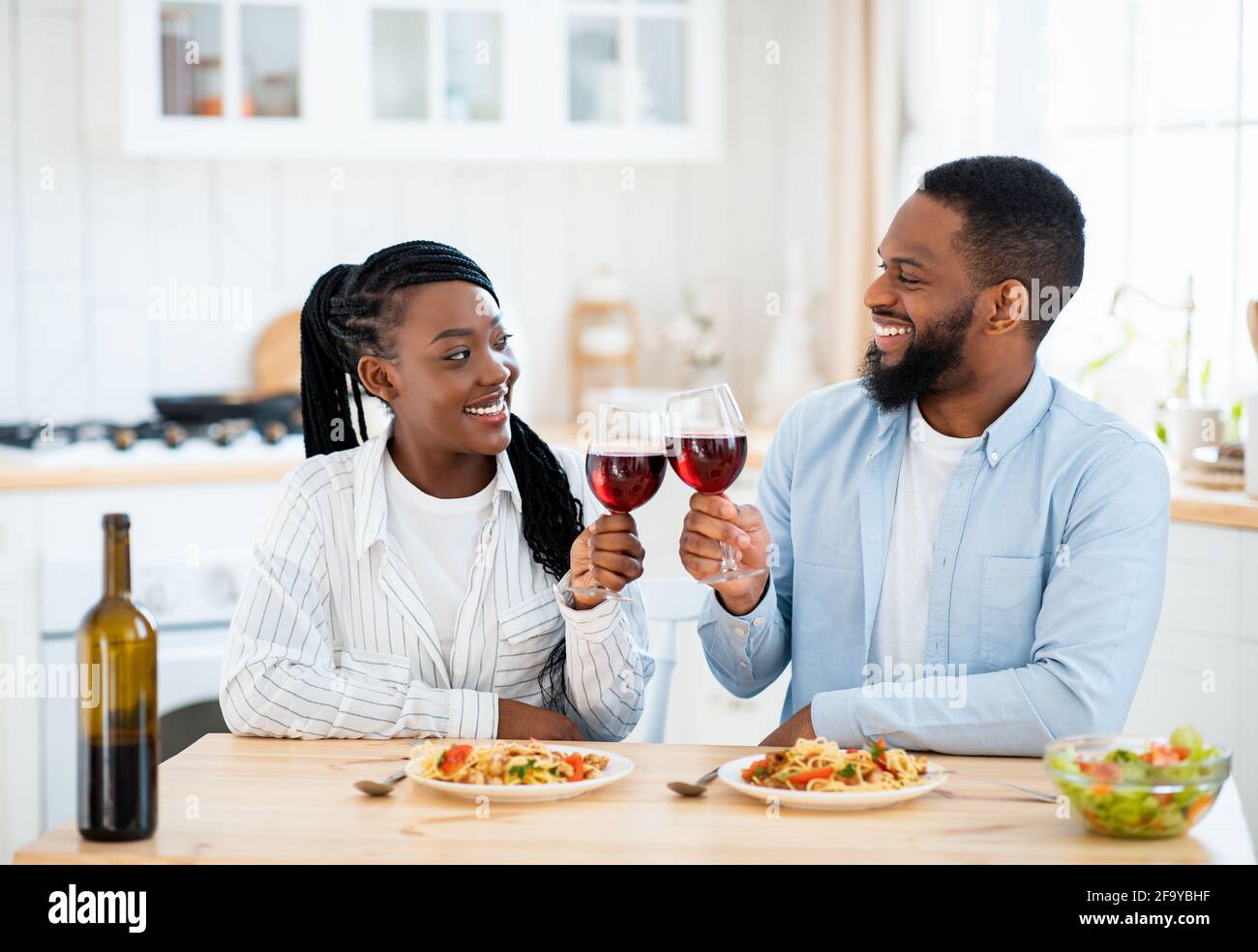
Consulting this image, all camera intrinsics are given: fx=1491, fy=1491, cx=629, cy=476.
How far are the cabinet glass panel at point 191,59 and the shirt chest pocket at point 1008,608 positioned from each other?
2.42 meters

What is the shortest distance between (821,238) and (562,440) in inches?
41.4

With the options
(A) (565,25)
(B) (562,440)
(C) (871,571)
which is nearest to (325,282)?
(C) (871,571)

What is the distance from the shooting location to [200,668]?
3191mm

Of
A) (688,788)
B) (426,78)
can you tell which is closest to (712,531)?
(688,788)

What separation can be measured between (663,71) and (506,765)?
9.29 feet

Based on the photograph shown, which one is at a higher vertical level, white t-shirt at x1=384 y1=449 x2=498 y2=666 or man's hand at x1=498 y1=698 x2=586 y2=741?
white t-shirt at x1=384 y1=449 x2=498 y2=666

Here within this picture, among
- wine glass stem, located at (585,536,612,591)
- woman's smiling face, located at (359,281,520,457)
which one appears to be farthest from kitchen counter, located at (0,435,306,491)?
wine glass stem, located at (585,536,612,591)

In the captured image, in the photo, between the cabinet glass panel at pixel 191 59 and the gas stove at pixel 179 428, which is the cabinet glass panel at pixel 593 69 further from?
the gas stove at pixel 179 428

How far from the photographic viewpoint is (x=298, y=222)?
13.0 ft

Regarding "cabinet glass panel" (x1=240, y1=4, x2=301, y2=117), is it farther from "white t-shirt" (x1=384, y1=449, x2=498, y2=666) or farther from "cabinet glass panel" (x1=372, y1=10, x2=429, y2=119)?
"white t-shirt" (x1=384, y1=449, x2=498, y2=666)

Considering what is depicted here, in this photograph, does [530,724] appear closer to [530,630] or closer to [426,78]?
[530,630]

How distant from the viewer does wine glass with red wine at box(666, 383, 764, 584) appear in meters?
1.51

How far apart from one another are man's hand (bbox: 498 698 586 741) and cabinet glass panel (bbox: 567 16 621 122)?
7.76 ft

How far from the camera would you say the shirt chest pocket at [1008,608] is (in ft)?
5.97
